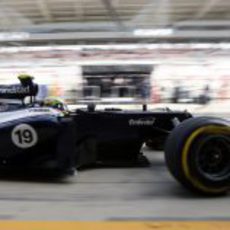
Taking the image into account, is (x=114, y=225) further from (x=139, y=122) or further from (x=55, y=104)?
(x=55, y=104)

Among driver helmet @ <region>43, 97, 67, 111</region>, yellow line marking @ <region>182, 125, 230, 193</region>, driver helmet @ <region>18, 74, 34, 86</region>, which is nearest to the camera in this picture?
yellow line marking @ <region>182, 125, 230, 193</region>

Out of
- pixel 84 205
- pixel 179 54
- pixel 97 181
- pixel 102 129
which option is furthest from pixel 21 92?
pixel 179 54

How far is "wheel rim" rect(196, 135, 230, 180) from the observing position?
4207 mm

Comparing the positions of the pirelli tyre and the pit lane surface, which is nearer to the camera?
the pit lane surface

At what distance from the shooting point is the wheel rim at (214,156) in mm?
4207

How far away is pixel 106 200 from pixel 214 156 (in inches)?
37.9

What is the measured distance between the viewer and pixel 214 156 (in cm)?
427

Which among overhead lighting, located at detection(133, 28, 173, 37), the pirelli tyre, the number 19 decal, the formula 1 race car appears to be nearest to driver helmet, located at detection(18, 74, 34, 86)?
the formula 1 race car

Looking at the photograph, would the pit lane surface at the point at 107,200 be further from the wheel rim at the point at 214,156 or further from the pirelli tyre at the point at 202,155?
the wheel rim at the point at 214,156

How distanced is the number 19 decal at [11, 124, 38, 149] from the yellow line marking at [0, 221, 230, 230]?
154 cm

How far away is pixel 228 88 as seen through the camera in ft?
67.3

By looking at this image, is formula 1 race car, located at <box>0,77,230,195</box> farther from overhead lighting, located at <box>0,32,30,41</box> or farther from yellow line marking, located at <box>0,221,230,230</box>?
overhead lighting, located at <box>0,32,30,41</box>

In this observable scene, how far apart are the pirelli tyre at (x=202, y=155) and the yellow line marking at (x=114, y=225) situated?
778 mm

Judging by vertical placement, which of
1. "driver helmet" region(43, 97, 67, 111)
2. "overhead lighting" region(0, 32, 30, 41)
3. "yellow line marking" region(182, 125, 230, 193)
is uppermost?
"overhead lighting" region(0, 32, 30, 41)
